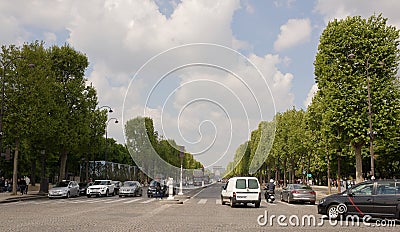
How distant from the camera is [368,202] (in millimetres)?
17109

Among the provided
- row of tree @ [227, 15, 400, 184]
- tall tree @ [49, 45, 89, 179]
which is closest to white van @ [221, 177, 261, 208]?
row of tree @ [227, 15, 400, 184]

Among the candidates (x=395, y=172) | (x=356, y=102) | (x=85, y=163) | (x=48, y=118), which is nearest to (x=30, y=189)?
(x=85, y=163)

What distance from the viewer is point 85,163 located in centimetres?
6122

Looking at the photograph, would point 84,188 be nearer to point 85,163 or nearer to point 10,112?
point 10,112

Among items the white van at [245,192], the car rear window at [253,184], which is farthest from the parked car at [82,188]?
the car rear window at [253,184]

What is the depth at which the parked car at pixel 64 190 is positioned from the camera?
37406mm

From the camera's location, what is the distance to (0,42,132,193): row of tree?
3738 centimetres

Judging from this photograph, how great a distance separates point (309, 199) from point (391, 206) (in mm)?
14292

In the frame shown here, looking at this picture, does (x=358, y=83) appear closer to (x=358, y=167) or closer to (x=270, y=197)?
(x=358, y=167)

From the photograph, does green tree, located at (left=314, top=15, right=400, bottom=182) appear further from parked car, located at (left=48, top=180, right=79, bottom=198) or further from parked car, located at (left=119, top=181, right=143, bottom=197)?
parked car, located at (left=48, top=180, right=79, bottom=198)

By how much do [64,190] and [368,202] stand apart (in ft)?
92.2

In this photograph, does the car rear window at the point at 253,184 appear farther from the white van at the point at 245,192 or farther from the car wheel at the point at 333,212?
the car wheel at the point at 333,212

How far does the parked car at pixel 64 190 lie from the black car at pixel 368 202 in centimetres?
2598

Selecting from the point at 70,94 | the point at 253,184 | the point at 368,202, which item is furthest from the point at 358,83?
the point at 70,94
